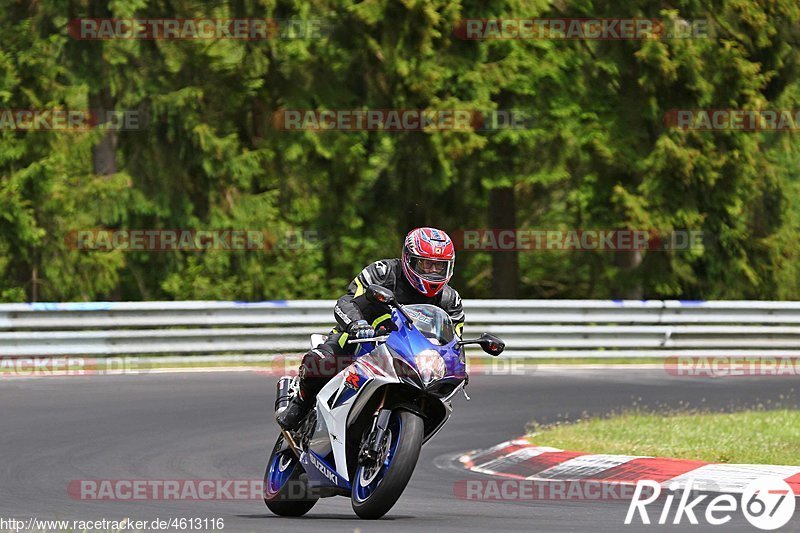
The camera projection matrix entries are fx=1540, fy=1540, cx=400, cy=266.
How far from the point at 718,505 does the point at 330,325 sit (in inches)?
478

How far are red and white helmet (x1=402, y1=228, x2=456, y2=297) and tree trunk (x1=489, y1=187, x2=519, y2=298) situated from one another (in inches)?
785

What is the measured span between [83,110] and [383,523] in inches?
807

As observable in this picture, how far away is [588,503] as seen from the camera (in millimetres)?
9938

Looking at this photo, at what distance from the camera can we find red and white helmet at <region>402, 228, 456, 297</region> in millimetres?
9281
